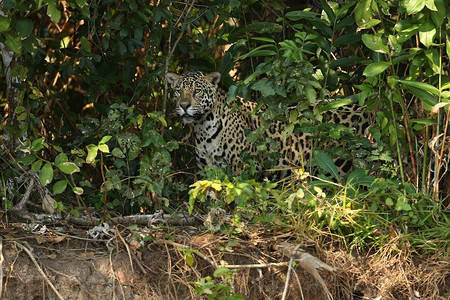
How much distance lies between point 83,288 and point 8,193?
1059 millimetres

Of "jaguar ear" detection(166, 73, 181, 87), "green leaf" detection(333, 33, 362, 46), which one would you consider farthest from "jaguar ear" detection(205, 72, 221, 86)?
"green leaf" detection(333, 33, 362, 46)

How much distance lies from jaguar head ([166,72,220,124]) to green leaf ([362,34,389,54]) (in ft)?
6.70

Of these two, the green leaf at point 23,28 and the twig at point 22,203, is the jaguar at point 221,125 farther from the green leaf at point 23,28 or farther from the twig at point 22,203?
the green leaf at point 23,28

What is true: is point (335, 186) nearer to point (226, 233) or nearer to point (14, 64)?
point (226, 233)

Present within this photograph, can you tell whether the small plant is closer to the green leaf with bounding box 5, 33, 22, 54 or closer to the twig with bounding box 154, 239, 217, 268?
the twig with bounding box 154, 239, 217, 268

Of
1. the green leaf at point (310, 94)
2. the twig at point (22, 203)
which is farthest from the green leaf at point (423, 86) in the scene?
the twig at point (22, 203)

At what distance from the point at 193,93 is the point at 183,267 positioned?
2305mm

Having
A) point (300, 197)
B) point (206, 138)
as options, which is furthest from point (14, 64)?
point (300, 197)

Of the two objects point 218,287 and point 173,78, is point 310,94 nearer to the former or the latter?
point 218,287

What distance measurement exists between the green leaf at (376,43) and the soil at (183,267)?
129cm

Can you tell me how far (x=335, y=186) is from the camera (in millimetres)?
5828

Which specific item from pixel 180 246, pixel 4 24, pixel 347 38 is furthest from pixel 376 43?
pixel 4 24

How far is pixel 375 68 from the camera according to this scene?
5.51 meters

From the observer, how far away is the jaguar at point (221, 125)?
287 inches
